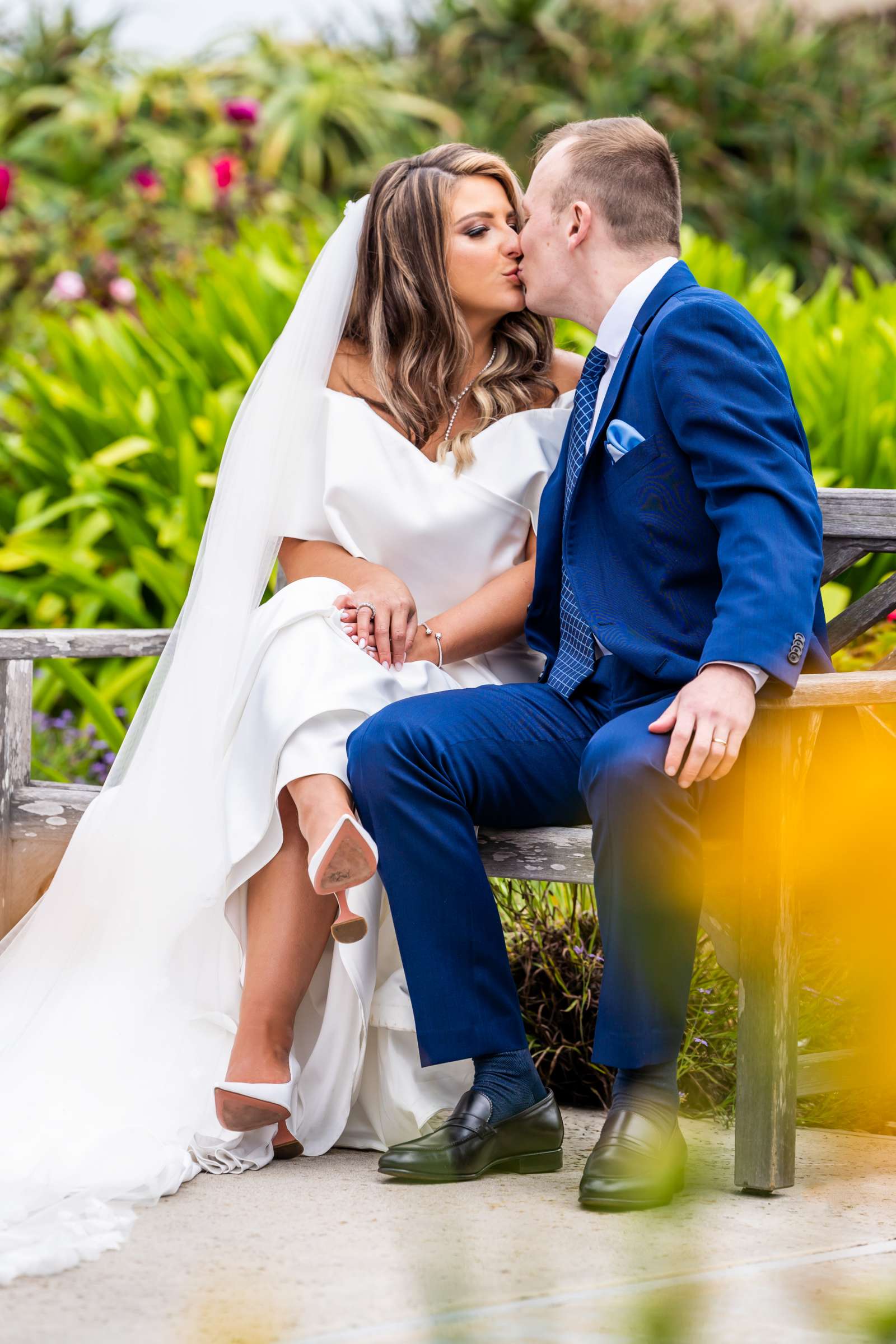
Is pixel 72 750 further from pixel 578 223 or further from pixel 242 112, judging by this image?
pixel 242 112

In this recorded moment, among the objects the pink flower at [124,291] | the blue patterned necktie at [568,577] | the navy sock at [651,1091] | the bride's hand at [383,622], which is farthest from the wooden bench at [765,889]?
the pink flower at [124,291]

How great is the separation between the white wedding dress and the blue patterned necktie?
25 centimetres

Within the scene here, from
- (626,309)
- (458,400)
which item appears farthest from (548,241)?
(458,400)

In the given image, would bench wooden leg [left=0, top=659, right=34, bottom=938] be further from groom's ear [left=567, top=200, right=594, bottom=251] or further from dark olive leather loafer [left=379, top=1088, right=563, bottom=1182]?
groom's ear [left=567, top=200, right=594, bottom=251]

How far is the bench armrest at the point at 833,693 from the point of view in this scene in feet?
6.93

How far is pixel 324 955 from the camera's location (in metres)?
2.54

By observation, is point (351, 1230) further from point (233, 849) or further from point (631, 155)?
point (631, 155)

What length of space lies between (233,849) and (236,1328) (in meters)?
1.90

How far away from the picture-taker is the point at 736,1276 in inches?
69.1

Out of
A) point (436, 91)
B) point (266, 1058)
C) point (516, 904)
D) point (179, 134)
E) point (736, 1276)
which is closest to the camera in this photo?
point (736, 1276)

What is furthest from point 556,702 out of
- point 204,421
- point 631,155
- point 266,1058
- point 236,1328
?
point 204,421

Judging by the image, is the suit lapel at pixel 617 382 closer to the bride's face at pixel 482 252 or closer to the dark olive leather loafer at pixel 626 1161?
the bride's face at pixel 482 252

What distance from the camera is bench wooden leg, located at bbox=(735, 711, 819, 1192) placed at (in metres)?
2.13

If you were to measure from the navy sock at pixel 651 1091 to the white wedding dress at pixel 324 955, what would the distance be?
40cm
